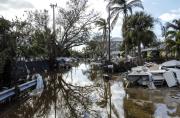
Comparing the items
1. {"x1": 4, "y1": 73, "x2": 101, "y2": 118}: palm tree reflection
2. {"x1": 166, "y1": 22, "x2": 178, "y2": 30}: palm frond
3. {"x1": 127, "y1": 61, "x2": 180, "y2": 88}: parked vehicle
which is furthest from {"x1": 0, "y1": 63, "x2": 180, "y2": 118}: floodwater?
{"x1": 166, "y1": 22, "x2": 178, "y2": 30}: palm frond

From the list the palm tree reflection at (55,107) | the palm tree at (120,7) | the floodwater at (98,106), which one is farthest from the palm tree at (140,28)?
the palm tree reflection at (55,107)

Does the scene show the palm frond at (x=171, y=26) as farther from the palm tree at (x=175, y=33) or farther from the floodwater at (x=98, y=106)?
the floodwater at (x=98, y=106)

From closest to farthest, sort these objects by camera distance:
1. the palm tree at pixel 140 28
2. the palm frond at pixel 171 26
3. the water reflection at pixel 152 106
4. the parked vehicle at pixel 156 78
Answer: the water reflection at pixel 152 106, the parked vehicle at pixel 156 78, the palm tree at pixel 140 28, the palm frond at pixel 171 26

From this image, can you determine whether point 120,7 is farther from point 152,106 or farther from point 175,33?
point 152,106

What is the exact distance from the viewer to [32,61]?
37812 millimetres

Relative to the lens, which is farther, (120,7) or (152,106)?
(120,7)

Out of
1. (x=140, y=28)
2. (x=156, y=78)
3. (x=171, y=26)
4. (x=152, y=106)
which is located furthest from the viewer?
(x=171, y=26)

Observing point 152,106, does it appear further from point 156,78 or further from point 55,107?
point 156,78

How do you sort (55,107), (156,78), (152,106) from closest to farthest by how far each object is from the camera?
1. (152,106)
2. (55,107)
3. (156,78)

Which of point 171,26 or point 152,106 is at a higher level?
point 171,26

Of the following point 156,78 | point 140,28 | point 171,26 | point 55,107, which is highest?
point 171,26

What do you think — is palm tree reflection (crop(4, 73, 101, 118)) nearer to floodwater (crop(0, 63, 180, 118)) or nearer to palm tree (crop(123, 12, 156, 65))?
floodwater (crop(0, 63, 180, 118))

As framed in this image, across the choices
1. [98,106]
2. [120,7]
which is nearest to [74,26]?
[120,7]

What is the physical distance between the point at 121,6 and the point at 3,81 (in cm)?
2669
